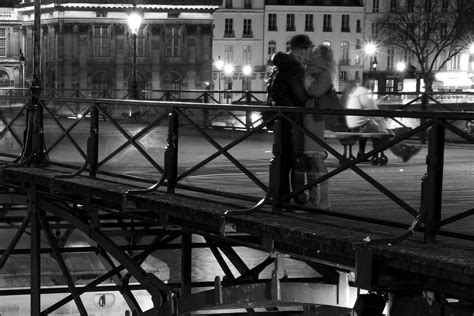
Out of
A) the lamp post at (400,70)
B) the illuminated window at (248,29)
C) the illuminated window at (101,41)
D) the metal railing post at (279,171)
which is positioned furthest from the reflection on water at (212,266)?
the illuminated window at (248,29)

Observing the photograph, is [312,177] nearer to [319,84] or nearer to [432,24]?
[319,84]

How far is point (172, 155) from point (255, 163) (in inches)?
35.7

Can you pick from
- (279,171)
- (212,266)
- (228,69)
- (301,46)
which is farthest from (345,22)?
(279,171)

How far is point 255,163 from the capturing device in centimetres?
1311

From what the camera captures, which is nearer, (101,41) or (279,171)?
(279,171)

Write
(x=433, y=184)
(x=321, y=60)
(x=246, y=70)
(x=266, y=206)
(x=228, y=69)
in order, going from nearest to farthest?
1. (x=433, y=184)
2. (x=266, y=206)
3. (x=321, y=60)
4. (x=228, y=69)
5. (x=246, y=70)

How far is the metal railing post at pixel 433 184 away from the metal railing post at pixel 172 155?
13.5 feet

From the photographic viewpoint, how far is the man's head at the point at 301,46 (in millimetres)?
12203

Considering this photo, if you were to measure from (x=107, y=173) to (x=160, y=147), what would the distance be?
859 millimetres

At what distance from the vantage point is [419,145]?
11.2 metres

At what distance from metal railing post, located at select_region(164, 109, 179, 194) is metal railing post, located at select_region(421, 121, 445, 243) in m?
4.12

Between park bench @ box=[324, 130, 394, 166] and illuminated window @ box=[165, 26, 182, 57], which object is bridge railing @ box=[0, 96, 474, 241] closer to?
park bench @ box=[324, 130, 394, 166]

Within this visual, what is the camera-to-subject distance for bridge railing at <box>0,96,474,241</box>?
9.38 m

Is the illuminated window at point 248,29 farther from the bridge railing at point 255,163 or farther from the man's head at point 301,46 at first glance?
the man's head at point 301,46
